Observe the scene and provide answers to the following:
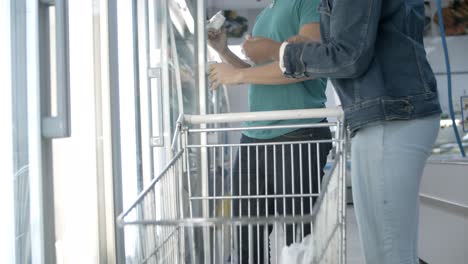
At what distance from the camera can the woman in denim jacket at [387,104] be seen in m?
1.05

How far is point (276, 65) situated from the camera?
4.79 ft

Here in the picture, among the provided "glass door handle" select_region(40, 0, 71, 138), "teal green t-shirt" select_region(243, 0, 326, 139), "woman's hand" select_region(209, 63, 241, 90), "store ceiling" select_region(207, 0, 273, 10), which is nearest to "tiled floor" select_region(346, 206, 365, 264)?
"teal green t-shirt" select_region(243, 0, 326, 139)

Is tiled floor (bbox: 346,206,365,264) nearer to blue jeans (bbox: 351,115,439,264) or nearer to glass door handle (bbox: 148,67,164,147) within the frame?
glass door handle (bbox: 148,67,164,147)

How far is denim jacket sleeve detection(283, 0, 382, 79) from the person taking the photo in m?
Result: 1.02

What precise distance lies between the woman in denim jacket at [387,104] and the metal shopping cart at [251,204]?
88 millimetres

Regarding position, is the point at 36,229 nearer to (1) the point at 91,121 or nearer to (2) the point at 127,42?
(1) the point at 91,121

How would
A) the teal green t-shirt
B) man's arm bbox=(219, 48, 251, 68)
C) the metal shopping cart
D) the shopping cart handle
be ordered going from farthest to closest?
man's arm bbox=(219, 48, 251, 68), the teal green t-shirt, the shopping cart handle, the metal shopping cart

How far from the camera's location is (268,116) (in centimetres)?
134

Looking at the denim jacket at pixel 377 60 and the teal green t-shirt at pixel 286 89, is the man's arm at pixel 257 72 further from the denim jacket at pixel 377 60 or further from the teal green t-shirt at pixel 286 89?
the denim jacket at pixel 377 60

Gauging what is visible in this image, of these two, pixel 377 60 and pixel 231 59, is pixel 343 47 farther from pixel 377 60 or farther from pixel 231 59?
pixel 231 59

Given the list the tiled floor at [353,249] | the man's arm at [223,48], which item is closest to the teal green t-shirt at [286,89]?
the man's arm at [223,48]

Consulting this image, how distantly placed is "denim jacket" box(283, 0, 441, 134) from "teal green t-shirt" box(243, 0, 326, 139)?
0.52 metres

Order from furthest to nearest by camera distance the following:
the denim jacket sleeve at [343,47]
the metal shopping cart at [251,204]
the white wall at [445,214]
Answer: the white wall at [445,214] < the denim jacket sleeve at [343,47] < the metal shopping cart at [251,204]

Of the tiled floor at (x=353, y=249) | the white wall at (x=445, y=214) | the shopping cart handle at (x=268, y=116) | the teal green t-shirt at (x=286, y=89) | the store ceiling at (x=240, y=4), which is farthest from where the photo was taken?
the store ceiling at (x=240, y=4)
